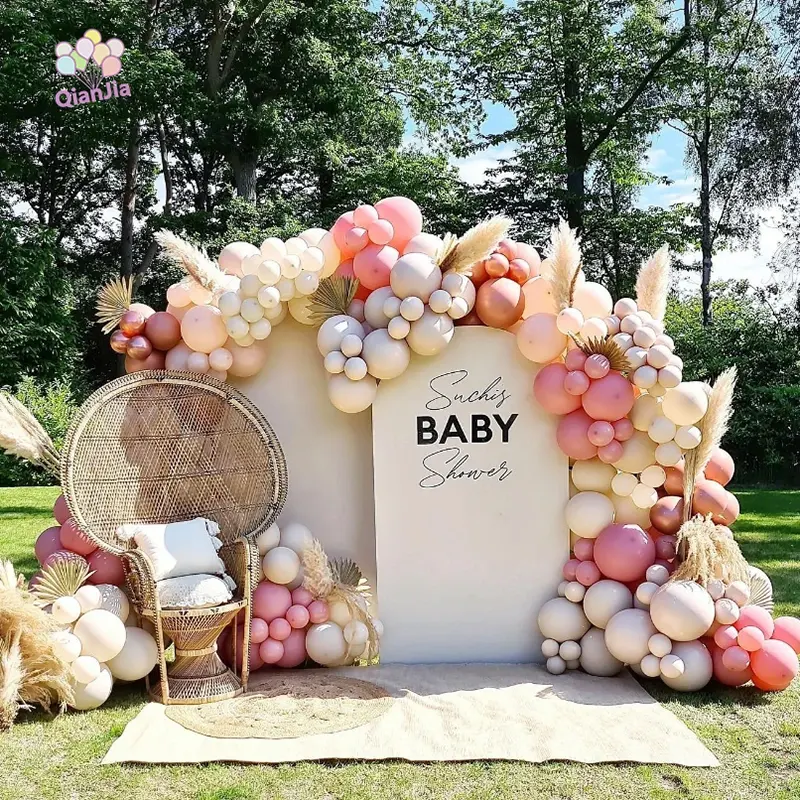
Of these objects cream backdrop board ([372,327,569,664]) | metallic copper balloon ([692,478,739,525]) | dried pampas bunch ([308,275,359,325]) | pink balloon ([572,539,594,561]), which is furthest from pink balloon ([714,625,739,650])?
dried pampas bunch ([308,275,359,325])

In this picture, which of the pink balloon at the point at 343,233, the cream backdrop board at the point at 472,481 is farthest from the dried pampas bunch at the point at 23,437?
the pink balloon at the point at 343,233

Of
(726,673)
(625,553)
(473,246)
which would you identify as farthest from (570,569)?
(473,246)

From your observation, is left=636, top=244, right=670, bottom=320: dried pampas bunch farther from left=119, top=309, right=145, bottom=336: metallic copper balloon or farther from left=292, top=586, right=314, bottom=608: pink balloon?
left=119, top=309, right=145, bottom=336: metallic copper balloon

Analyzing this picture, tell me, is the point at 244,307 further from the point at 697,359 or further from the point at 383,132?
the point at 383,132

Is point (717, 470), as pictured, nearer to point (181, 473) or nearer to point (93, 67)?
point (181, 473)

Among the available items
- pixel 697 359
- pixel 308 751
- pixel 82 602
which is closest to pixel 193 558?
pixel 82 602

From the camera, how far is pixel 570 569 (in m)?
3.68

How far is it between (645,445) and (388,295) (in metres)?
1.24

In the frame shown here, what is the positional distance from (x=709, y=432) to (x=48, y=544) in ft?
8.98

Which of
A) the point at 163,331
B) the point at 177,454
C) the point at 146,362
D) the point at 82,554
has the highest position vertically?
the point at 163,331

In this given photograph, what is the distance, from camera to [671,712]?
3.14 metres

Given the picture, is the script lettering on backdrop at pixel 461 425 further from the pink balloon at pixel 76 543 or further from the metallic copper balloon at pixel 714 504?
the pink balloon at pixel 76 543

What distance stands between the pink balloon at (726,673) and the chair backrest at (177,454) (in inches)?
71.9

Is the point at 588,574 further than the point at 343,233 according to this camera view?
No
